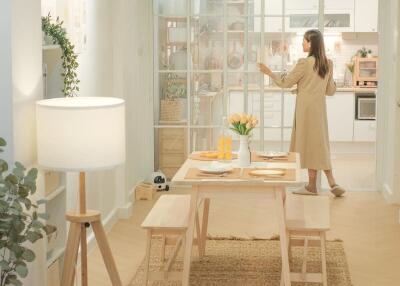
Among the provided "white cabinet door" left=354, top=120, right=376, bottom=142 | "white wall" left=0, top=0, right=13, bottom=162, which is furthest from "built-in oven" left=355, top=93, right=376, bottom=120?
"white wall" left=0, top=0, right=13, bottom=162

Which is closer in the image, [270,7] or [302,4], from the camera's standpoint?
[302,4]

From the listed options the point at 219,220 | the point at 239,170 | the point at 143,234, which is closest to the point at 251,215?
the point at 219,220

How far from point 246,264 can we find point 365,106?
5982 mm

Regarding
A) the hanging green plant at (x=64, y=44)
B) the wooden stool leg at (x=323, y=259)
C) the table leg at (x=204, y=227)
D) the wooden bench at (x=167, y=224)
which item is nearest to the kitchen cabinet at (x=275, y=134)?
the table leg at (x=204, y=227)

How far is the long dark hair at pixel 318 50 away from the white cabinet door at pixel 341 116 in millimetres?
3471

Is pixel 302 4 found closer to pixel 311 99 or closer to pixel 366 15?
pixel 311 99

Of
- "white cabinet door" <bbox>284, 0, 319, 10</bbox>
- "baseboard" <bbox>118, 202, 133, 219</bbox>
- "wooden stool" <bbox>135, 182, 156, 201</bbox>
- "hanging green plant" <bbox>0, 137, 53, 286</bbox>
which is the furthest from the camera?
"white cabinet door" <bbox>284, 0, 319, 10</bbox>

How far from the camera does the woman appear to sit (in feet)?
25.9

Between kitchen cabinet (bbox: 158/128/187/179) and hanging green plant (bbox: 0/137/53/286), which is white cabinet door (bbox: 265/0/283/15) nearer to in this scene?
kitchen cabinet (bbox: 158/128/187/179)

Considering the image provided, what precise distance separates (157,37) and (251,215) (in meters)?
2.31

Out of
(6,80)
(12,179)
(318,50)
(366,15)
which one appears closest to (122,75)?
(318,50)

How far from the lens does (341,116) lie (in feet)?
37.7

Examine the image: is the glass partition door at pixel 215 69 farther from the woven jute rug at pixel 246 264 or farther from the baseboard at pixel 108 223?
the woven jute rug at pixel 246 264

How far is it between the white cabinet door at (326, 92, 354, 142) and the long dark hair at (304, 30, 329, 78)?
11.4ft
